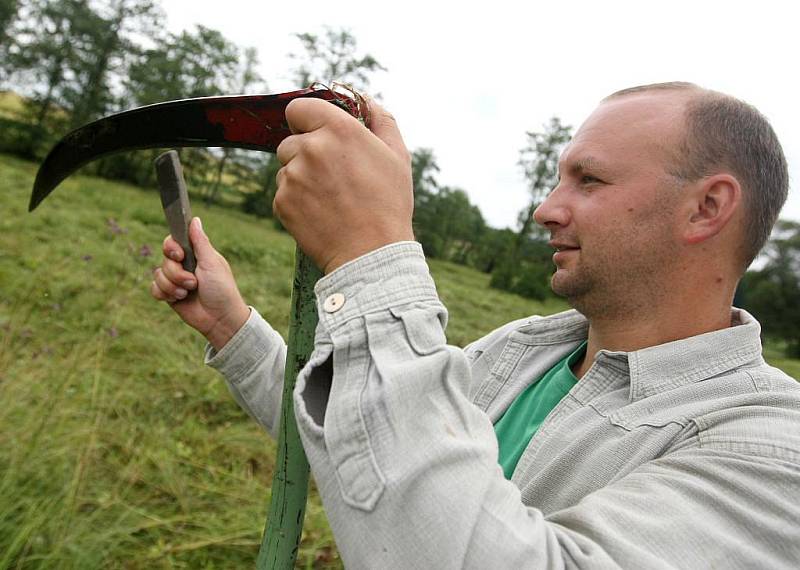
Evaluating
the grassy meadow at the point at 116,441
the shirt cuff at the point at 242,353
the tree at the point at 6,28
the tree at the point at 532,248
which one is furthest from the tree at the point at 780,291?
the tree at the point at 6,28

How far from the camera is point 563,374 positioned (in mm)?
1529

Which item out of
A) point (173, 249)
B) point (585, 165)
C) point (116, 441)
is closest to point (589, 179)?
point (585, 165)

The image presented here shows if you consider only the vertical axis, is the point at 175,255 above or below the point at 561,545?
above

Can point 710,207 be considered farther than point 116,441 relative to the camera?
No

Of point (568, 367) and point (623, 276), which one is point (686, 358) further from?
point (568, 367)

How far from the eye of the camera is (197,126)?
3.53 ft

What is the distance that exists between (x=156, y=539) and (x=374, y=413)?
8.54ft

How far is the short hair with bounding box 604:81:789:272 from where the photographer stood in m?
1.43

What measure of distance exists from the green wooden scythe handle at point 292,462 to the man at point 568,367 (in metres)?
0.18

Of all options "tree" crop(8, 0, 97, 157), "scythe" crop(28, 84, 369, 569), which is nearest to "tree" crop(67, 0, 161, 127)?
"tree" crop(8, 0, 97, 157)

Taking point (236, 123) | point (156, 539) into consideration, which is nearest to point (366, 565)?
point (236, 123)

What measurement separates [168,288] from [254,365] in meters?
0.30

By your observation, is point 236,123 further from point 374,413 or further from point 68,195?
point 68,195

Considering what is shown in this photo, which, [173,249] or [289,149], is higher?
[289,149]
